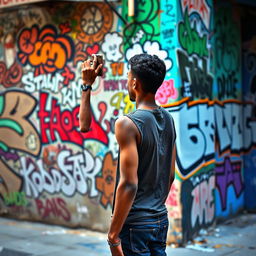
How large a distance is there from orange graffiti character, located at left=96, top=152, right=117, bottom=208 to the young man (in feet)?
13.3

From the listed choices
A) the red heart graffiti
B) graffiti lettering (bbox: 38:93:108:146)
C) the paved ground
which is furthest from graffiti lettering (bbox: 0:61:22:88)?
the paved ground

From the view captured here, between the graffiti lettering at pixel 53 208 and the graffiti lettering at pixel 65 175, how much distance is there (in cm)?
15

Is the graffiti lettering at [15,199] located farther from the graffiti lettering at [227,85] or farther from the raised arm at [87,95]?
the raised arm at [87,95]

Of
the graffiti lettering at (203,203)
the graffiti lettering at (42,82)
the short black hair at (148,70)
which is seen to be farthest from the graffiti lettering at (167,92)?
the short black hair at (148,70)

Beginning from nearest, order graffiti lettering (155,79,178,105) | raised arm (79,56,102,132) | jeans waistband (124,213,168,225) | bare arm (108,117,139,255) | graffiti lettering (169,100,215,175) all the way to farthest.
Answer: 1. bare arm (108,117,139,255)
2. jeans waistband (124,213,168,225)
3. raised arm (79,56,102,132)
4. graffiti lettering (155,79,178,105)
5. graffiti lettering (169,100,215,175)

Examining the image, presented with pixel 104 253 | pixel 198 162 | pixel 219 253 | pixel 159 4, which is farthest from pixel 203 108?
pixel 104 253

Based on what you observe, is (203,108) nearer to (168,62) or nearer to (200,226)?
(168,62)

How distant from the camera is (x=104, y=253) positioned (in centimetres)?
632

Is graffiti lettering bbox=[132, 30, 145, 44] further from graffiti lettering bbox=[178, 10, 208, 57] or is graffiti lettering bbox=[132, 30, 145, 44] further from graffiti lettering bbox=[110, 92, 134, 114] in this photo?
graffiti lettering bbox=[110, 92, 134, 114]

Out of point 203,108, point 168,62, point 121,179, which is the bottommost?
point 121,179

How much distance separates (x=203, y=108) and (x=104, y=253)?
2562mm

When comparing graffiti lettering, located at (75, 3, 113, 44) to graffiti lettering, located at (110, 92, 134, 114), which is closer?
graffiti lettering, located at (110, 92, 134, 114)

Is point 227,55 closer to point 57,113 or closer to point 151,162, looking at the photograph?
point 57,113

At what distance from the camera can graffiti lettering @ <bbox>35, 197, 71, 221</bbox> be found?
7820mm
